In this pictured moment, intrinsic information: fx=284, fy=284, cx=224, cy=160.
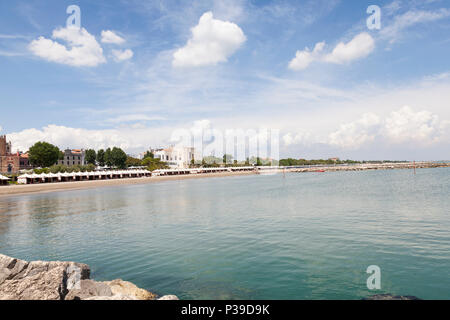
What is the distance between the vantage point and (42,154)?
12494cm

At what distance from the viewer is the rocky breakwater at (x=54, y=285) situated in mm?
7906

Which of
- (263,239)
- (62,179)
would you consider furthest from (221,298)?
(62,179)

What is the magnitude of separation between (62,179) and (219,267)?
8847 cm

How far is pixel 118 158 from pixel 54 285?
150 meters

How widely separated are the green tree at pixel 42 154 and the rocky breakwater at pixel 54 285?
5386 inches

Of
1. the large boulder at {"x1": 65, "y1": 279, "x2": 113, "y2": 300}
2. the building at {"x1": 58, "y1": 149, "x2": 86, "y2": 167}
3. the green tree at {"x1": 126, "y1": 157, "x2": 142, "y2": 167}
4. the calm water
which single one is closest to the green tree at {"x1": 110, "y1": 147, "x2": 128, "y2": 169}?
the green tree at {"x1": 126, "y1": 157, "x2": 142, "y2": 167}

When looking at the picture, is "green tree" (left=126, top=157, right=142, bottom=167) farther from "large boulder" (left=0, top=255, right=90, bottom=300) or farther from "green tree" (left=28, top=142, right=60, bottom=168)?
"large boulder" (left=0, top=255, right=90, bottom=300)

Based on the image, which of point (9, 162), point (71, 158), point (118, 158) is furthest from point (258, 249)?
point (71, 158)

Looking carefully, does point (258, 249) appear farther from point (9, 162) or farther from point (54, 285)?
point (9, 162)

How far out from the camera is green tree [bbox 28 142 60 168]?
12444 cm

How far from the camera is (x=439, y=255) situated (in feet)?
44.4

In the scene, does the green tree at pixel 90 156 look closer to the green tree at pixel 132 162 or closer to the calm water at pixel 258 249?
the green tree at pixel 132 162

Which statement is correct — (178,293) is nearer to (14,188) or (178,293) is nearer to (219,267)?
(219,267)

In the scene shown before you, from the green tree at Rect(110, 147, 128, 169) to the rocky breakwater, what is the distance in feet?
486
